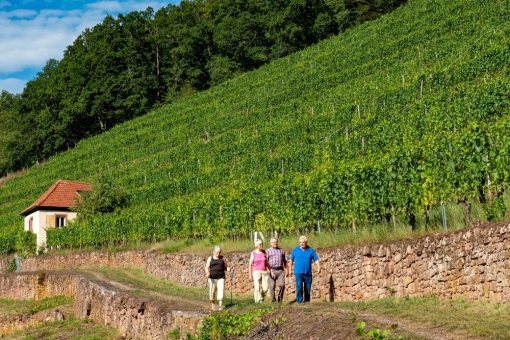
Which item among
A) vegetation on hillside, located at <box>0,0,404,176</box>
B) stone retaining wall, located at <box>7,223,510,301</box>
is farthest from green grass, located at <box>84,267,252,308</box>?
vegetation on hillside, located at <box>0,0,404,176</box>

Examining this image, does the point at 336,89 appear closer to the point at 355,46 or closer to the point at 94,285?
the point at 355,46

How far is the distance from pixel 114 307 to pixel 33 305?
10.7 metres

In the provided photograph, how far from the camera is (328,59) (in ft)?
213

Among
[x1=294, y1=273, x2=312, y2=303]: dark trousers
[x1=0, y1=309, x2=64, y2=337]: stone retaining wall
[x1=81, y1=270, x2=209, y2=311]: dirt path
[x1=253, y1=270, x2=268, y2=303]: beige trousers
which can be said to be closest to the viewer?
[x1=294, y1=273, x2=312, y2=303]: dark trousers

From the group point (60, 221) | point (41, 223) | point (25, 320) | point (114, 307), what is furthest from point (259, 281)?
point (60, 221)

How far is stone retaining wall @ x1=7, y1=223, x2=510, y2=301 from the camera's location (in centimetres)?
1134

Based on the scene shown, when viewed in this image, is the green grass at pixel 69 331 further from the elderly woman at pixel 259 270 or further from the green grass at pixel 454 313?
the green grass at pixel 454 313

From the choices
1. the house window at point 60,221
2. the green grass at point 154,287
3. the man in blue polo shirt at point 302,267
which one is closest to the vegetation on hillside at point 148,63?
the house window at point 60,221

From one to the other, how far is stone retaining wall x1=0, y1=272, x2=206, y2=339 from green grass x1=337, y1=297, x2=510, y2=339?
4595mm

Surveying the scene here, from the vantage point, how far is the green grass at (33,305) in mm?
29156

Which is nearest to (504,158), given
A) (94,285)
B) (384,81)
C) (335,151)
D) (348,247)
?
(348,247)

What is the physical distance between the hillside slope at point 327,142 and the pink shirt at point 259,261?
3909mm

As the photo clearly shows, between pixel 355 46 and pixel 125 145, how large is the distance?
1005 inches

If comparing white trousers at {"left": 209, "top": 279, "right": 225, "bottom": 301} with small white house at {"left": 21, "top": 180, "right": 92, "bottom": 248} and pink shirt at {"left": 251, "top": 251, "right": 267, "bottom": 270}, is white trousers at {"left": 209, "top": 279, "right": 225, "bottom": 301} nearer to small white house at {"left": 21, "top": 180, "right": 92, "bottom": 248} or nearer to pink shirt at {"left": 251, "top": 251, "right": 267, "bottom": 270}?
pink shirt at {"left": 251, "top": 251, "right": 267, "bottom": 270}
